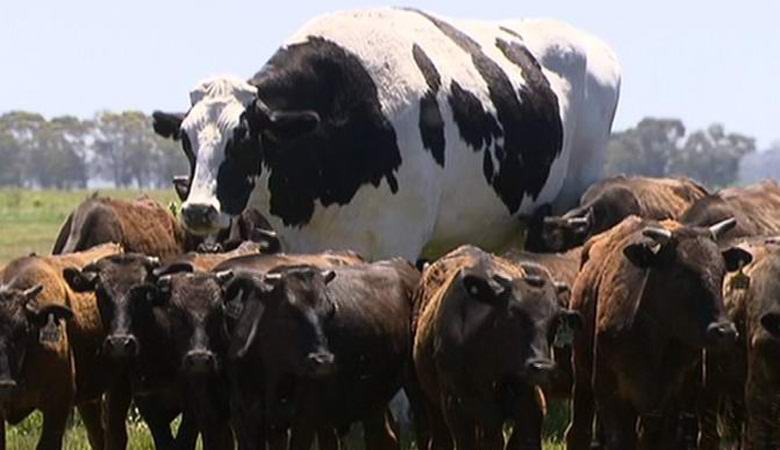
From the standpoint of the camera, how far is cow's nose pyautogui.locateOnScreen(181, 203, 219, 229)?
45.8 feet

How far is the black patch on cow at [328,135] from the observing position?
15023mm

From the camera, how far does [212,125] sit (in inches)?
569

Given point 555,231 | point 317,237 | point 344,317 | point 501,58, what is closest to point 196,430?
point 344,317

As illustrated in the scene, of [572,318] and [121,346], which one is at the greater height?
[572,318]

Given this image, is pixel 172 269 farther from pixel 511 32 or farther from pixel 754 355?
pixel 511 32

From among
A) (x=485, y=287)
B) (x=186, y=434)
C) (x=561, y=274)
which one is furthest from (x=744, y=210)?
(x=186, y=434)

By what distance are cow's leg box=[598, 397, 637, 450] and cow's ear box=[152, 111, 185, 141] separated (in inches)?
214

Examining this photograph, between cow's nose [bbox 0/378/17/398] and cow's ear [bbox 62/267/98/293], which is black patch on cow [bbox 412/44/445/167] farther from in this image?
cow's nose [bbox 0/378/17/398]

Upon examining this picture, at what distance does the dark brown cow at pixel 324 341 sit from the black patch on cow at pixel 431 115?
2711 mm

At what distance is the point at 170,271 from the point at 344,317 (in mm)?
1258

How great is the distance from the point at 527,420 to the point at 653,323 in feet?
3.15

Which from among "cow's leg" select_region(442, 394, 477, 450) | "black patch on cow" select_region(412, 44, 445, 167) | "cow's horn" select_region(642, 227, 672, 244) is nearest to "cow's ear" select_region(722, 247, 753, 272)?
"cow's horn" select_region(642, 227, 672, 244)

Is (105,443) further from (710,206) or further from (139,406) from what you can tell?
(710,206)

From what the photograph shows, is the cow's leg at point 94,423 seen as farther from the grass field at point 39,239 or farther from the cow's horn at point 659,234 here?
the cow's horn at point 659,234
